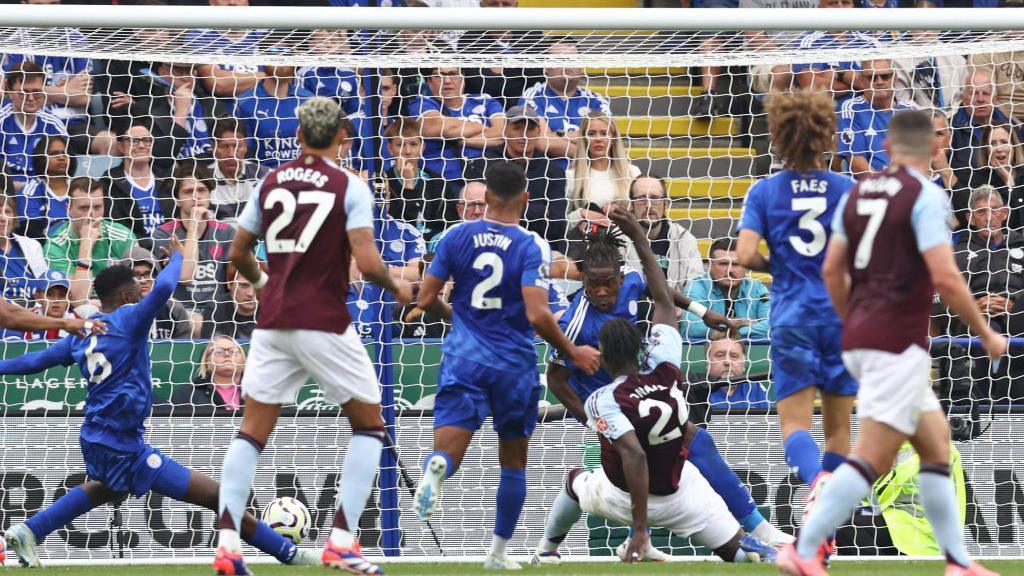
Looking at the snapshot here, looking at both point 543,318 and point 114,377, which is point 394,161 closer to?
point 114,377

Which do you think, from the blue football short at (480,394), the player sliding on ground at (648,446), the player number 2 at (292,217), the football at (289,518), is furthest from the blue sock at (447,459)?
the football at (289,518)

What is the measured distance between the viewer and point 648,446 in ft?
26.3

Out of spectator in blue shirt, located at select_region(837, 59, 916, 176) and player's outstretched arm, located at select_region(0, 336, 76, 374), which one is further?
spectator in blue shirt, located at select_region(837, 59, 916, 176)

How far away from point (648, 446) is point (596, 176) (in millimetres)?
2937

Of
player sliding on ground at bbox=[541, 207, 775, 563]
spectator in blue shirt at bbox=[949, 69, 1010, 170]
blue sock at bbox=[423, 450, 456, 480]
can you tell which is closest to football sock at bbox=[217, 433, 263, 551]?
blue sock at bbox=[423, 450, 456, 480]

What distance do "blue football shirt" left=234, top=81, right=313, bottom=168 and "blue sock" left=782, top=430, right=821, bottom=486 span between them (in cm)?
532

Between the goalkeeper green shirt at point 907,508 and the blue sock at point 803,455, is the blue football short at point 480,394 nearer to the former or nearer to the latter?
the blue sock at point 803,455

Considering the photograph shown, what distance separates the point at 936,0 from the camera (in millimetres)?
13297

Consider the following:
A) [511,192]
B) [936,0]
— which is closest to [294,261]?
[511,192]

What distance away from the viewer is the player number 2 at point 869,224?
17.5 ft

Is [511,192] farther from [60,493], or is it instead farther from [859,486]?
[60,493]

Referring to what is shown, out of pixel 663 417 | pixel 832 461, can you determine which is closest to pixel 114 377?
pixel 663 417

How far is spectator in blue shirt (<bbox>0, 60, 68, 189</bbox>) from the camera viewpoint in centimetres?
1055

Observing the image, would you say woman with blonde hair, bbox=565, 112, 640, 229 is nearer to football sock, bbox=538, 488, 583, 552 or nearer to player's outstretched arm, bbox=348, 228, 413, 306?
football sock, bbox=538, 488, 583, 552
